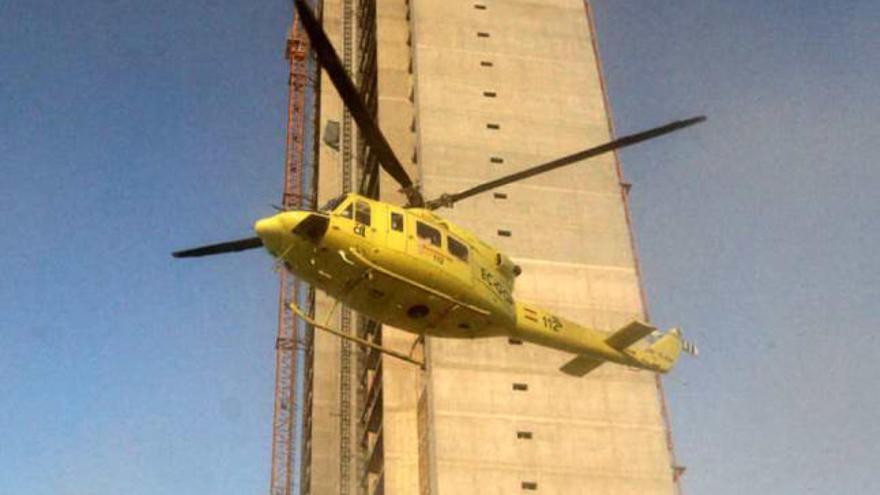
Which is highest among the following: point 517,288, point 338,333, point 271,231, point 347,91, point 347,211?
point 517,288

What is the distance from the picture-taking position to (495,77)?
2366 inches

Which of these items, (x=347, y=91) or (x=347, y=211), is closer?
(x=347, y=91)

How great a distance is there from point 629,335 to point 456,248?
7297 mm

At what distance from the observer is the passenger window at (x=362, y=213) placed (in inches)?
973

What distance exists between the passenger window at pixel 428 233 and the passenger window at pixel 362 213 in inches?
53.8

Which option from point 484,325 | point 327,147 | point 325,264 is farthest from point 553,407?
point 327,147

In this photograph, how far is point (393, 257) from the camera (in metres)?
24.8

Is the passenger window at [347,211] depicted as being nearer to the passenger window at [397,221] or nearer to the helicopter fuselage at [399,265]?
the helicopter fuselage at [399,265]

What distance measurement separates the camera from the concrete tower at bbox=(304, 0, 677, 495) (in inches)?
1917

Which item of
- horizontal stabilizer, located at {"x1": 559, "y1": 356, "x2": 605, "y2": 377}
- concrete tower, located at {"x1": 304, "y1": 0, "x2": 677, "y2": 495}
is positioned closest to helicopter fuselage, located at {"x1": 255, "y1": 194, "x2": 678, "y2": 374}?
horizontal stabilizer, located at {"x1": 559, "y1": 356, "x2": 605, "y2": 377}

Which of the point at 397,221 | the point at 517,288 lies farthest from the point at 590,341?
the point at 517,288

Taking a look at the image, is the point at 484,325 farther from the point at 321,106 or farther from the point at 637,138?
the point at 321,106

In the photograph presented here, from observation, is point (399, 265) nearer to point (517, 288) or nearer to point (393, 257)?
point (393, 257)

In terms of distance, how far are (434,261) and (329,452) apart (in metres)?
44.6
